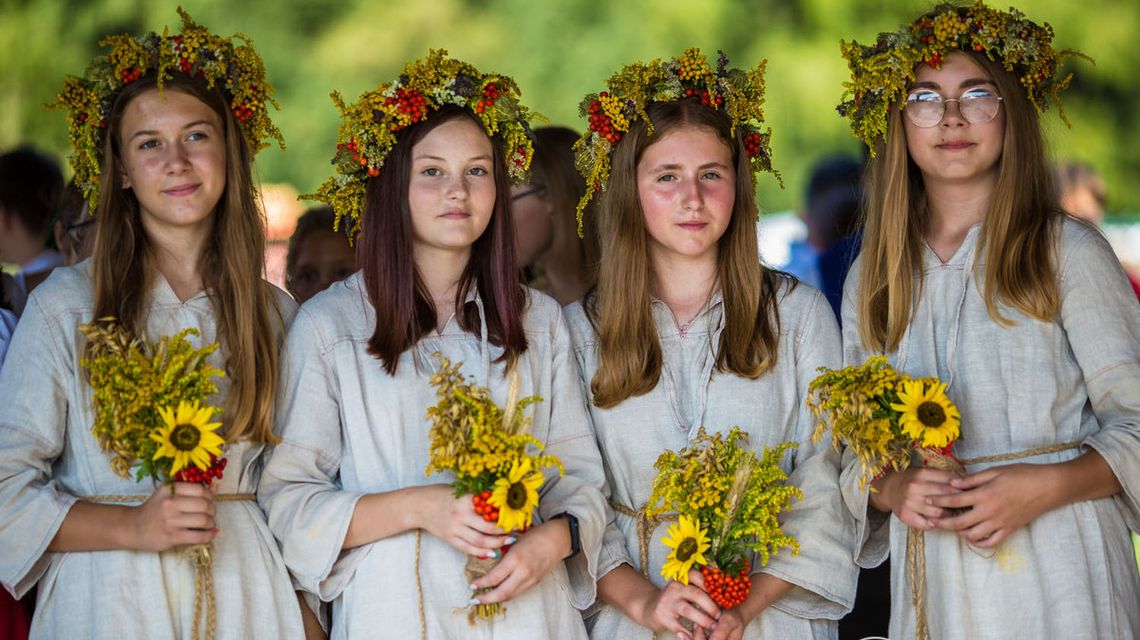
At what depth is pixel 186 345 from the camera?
362 cm

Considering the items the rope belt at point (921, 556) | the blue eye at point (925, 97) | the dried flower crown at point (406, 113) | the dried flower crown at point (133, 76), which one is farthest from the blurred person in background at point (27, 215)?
the rope belt at point (921, 556)

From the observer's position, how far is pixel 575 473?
4.11 metres

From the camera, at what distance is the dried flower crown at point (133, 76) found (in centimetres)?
405

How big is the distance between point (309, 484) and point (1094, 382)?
2255 millimetres

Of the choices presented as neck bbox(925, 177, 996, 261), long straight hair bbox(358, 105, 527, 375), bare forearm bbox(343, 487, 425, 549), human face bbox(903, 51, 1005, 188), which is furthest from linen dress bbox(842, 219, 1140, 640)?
bare forearm bbox(343, 487, 425, 549)

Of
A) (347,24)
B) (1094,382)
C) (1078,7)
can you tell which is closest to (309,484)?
(1094,382)

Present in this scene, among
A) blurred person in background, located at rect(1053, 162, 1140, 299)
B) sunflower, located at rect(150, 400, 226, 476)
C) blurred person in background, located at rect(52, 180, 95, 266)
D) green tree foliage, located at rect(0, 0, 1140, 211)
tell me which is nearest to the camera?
sunflower, located at rect(150, 400, 226, 476)

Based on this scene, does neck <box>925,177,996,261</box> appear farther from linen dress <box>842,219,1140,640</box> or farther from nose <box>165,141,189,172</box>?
nose <box>165,141,189,172</box>

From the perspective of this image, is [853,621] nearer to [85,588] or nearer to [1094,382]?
[1094,382]

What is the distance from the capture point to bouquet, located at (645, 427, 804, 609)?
375cm

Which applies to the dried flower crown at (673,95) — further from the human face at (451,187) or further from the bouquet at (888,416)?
the bouquet at (888,416)

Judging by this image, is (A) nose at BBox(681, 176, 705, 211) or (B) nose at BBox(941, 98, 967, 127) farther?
(A) nose at BBox(681, 176, 705, 211)

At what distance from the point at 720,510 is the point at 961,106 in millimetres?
1457

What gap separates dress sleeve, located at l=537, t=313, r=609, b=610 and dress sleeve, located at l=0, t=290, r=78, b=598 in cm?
137
